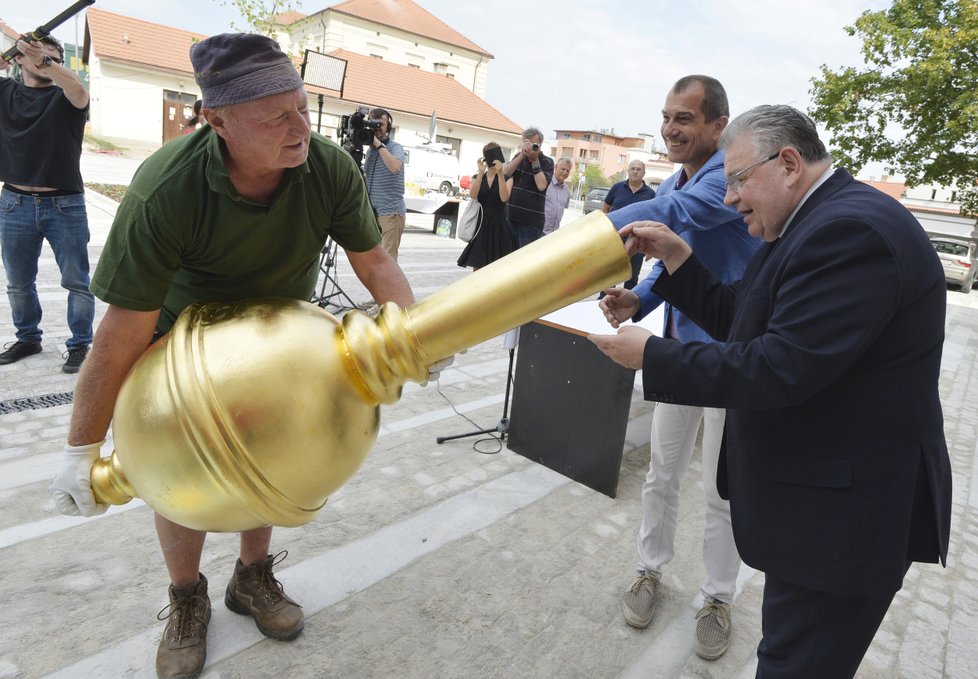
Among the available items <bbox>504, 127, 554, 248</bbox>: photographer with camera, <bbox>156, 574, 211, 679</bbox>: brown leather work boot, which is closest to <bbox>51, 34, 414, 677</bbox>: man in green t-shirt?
<bbox>156, 574, 211, 679</bbox>: brown leather work boot

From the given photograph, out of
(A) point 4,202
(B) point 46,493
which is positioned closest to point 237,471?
(B) point 46,493

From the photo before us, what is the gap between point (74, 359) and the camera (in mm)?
4633

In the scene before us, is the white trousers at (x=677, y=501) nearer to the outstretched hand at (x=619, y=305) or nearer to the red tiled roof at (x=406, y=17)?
the outstretched hand at (x=619, y=305)

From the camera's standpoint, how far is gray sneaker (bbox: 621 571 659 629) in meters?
2.67

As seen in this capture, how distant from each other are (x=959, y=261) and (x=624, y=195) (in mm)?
18223

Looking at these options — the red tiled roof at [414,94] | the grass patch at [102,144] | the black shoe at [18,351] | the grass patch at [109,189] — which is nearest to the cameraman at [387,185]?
the black shoe at [18,351]

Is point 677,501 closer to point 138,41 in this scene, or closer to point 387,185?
point 387,185

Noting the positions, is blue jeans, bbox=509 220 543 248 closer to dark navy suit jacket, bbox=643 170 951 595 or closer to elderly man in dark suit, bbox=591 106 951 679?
elderly man in dark suit, bbox=591 106 951 679

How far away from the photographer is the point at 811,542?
150 cm

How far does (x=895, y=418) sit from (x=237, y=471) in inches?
57.5

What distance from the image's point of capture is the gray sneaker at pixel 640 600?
8.76 ft

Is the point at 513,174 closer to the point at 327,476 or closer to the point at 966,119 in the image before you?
the point at 327,476

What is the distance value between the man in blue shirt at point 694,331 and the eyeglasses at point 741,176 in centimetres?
48

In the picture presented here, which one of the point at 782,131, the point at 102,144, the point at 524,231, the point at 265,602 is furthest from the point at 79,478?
the point at 102,144
